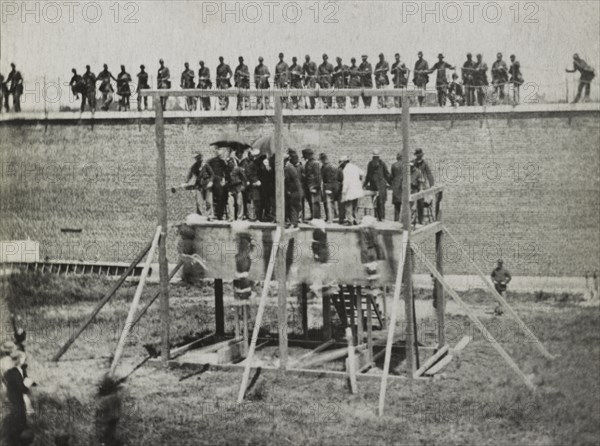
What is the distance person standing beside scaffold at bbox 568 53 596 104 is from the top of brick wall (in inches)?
13.0

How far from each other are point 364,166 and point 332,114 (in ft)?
5.74

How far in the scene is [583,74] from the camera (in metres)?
21.9

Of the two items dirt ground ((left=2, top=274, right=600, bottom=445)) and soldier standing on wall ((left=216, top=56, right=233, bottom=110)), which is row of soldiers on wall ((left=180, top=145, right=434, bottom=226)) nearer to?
dirt ground ((left=2, top=274, right=600, bottom=445))

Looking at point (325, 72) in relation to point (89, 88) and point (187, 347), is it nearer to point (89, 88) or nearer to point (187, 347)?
point (89, 88)

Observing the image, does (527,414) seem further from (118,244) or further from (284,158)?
(118,244)

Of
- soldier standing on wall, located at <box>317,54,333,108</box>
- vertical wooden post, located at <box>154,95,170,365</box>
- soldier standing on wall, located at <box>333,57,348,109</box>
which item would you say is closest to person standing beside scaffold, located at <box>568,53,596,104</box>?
soldier standing on wall, located at <box>333,57,348,109</box>

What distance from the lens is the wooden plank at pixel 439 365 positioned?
14.8 m

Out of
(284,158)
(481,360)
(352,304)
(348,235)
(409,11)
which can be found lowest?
(481,360)

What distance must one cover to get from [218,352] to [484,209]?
11383mm

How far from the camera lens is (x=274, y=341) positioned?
57.0 feet

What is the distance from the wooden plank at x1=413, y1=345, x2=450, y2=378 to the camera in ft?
47.9

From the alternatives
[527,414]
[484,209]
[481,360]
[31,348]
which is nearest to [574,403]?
[527,414]

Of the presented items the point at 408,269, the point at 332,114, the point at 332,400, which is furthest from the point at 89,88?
the point at 332,400

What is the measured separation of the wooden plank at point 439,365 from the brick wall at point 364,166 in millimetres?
8558
